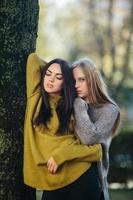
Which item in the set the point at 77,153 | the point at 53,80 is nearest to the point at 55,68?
the point at 53,80

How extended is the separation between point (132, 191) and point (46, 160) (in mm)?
7009

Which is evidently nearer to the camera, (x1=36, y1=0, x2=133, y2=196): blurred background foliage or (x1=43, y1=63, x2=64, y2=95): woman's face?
(x1=43, y1=63, x2=64, y2=95): woman's face

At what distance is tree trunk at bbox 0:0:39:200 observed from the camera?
16.7 feet

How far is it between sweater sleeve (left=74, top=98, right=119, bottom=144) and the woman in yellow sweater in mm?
62

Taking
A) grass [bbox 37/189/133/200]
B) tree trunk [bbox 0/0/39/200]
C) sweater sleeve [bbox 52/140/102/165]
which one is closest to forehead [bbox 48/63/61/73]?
tree trunk [bbox 0/0/39/200]

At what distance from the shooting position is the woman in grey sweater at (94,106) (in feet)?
16.0

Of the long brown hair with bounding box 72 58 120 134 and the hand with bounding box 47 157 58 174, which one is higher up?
the long brown hair with bounding box 72 58 120 134

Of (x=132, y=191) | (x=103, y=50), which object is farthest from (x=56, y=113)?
(x=103, y=50)

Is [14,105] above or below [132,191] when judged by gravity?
above

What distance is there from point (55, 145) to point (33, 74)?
2.02 ft

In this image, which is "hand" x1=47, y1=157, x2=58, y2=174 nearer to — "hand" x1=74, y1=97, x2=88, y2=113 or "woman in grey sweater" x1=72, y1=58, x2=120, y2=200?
"woman in grey sweater" x1=72, y1=58, x2=120, y2=200

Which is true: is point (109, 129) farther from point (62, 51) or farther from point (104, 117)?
point (62, 51)

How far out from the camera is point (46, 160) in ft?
15.8

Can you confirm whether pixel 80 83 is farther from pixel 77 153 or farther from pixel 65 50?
pixel 65 50
